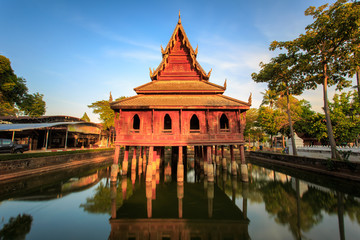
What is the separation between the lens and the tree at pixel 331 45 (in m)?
12.7

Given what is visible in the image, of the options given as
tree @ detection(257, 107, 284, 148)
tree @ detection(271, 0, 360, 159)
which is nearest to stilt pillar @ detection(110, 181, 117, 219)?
tree @ detection(271, 0, 360, 159)

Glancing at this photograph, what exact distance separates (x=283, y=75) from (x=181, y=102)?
16.1m

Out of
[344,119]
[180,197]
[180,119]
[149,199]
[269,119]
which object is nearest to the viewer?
[149,199]

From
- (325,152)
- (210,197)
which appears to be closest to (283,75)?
(325,152)

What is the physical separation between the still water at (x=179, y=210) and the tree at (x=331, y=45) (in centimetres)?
842

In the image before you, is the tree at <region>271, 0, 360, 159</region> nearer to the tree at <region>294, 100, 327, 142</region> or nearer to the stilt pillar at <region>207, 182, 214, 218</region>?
the tree at <region>294, 100, 327, 142</region>

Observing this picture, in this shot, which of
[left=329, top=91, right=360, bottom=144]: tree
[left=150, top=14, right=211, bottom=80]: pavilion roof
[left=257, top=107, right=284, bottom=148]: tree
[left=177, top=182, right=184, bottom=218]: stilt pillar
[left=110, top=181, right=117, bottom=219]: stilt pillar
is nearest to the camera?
[left=110, top=181, right=117, bottom=219]: stilt pillar

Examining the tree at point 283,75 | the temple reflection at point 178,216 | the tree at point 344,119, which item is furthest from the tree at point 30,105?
the tree at point 344,119

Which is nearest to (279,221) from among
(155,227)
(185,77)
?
(155,227)

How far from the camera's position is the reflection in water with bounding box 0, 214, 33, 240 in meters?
6.06

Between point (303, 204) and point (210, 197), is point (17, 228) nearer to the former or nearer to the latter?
point (210, 197)

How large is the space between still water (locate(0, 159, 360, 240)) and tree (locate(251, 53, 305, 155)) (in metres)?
12.6

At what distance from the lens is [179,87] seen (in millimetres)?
15523

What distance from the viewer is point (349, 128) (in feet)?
76.1
